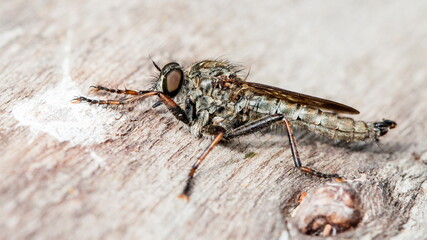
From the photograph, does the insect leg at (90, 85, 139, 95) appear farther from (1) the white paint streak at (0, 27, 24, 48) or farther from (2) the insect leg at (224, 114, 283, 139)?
(1) the white paint streak at (0, 27, 24, 48)

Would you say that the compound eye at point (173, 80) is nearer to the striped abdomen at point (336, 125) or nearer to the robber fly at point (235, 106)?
the robber fly at point (235, 106)

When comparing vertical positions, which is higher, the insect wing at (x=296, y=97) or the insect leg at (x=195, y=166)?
the insect wing at (x=296, y=97)

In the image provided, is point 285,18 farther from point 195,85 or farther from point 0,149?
point 0,149

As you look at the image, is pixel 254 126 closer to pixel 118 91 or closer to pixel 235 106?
pixel 235 106

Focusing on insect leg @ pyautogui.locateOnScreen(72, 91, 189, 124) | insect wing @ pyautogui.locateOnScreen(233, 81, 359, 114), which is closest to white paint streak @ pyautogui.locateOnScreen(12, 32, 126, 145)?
insect leg @ pyautogui.locateOnScreen(72, 91, 189, 124)

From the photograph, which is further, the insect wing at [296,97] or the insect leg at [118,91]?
the insect wing at [296,97]

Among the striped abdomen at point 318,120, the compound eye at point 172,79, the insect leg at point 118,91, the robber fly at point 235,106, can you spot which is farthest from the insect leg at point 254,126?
the insect leg at point 118,91

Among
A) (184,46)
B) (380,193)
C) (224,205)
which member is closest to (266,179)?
(224,205)

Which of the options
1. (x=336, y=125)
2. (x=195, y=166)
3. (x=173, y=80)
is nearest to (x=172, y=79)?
(x=173, y=80)
